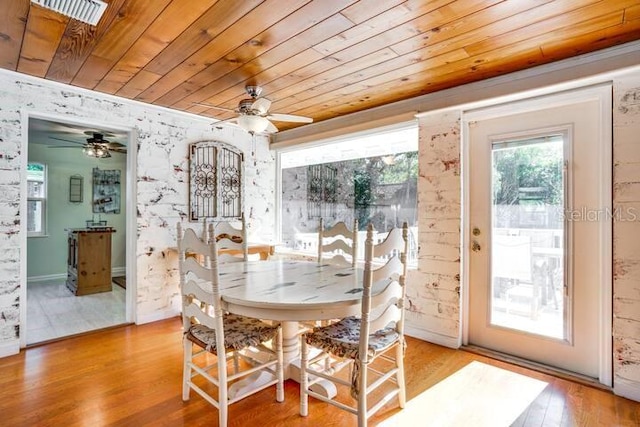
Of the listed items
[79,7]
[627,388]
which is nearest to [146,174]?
[79,7]

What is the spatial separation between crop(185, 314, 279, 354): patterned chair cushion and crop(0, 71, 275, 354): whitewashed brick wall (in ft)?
5.92

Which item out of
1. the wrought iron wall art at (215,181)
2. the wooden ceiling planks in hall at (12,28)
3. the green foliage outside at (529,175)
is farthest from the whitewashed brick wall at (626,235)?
the wrought iron wall art at (215,181)

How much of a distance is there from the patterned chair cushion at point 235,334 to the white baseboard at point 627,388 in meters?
2.24

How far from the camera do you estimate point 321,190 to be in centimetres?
429

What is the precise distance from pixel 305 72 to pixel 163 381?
249 cm

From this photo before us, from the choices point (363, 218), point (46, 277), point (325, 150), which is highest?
point (325, 150)

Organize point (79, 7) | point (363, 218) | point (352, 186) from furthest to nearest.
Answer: point (352, 186)
point (363, 218)
point (79, 7)

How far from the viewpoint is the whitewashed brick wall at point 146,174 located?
2756 millimetres

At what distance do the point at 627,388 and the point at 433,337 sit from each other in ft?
4.28

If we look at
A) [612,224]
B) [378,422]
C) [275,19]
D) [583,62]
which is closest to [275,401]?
[378,422]

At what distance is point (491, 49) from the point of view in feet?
7.39

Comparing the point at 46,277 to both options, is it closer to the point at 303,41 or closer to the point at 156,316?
the point at 156,316

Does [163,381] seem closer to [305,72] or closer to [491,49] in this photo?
[305,72]

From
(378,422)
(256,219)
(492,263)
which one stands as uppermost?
(256,219)
